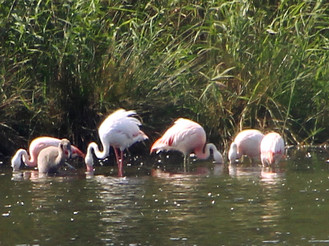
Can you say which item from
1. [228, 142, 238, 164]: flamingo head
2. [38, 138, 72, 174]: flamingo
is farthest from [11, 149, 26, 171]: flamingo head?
[228, 142, 238, 164]: flamingo head

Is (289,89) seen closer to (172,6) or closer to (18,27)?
(172,6)

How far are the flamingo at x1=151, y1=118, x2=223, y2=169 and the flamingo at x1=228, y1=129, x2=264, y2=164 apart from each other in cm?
17

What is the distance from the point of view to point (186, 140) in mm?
10578

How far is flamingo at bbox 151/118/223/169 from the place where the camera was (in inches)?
417

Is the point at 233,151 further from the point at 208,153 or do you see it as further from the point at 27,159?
the point at 27,159

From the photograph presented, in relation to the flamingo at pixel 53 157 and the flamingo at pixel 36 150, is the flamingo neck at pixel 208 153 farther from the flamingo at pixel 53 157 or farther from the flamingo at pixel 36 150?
the flamingo at pixel 53 157

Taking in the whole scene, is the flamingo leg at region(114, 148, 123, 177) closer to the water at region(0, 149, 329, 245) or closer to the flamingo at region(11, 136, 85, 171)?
the water at region(0, 149, 329, 245)

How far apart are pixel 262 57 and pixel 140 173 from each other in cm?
251

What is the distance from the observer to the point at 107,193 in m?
8.15

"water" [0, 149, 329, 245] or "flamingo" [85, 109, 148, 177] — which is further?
"flamingo" [85, 109, 148, 177]

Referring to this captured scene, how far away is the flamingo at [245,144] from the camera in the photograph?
1043 centimetres

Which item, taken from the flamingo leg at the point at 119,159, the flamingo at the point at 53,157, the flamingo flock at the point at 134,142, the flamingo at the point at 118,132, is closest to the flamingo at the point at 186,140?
the flamingo flock at the point at 134,142

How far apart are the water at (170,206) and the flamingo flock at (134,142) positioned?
0.17m

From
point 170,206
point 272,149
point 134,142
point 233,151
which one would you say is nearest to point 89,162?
point 134,142
